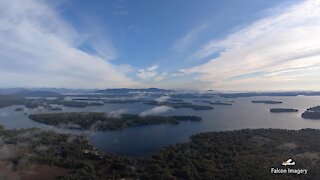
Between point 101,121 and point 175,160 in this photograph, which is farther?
point 101,121

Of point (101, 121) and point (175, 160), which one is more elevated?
point (101, 121)

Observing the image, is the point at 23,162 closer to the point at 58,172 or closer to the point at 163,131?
the point at 58,172

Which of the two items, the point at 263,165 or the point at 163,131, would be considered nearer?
the point at 263,165

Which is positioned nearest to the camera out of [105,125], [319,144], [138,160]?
[138,160]

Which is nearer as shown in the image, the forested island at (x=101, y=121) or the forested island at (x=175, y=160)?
the forested island at (x=175, y=160)

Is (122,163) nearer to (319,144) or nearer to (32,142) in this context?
(32,142)

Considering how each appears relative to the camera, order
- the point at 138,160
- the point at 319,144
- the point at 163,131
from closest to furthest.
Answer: the point at 138,160 → the point at 319,144 → the point at 163,131

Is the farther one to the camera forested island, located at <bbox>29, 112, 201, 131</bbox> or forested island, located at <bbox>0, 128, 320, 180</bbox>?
forested island, located at <bbox>29, 112, 201, 131</bbox>

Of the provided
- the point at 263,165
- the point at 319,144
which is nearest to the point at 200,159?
the point at 263,165
